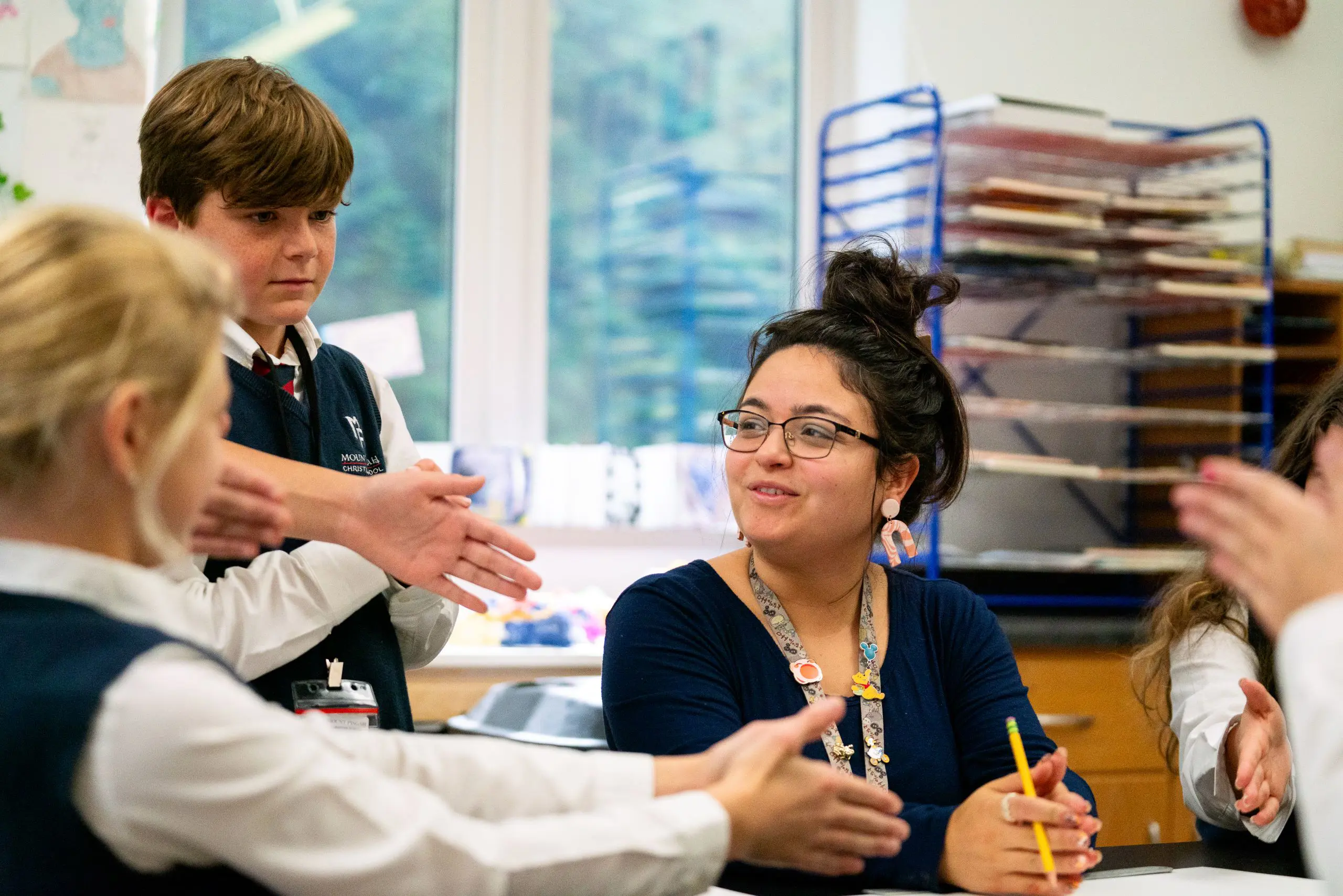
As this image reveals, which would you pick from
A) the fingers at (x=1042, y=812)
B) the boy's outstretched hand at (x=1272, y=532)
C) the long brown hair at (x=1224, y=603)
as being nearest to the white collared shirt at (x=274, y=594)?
the fingers at (x=1042, y=812)

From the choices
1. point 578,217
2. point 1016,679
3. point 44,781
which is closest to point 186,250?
point 44,781

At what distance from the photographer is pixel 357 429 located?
5.06 feet

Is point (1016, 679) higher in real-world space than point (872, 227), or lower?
lower

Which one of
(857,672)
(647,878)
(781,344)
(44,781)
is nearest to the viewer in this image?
(44,781)

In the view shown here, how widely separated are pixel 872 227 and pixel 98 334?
2.90m

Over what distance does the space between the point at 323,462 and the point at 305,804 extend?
75cm

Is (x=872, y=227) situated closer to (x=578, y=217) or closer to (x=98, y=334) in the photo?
(x=578, y=217)

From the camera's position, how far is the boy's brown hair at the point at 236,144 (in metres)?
1.37

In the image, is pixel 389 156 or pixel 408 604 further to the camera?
pixel 389 156

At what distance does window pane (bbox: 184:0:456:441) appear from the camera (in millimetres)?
3166

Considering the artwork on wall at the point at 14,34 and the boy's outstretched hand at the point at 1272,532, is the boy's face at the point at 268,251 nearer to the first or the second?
the boy's outstretched hand at the point at 1272,532

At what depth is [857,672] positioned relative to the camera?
5.18 ft

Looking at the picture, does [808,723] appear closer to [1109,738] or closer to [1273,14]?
[1109,738]

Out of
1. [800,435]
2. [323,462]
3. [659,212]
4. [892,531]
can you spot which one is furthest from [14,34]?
[892,531]
